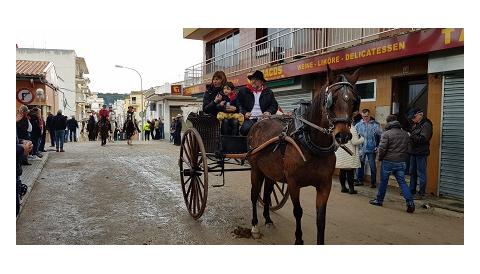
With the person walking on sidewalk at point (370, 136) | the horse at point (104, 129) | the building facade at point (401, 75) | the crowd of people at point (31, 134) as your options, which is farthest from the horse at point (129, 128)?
the person walking on sidewalk at point (370, 136)

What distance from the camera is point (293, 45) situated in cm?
1299

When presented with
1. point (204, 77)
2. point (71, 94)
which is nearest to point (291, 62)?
point (204, 77)

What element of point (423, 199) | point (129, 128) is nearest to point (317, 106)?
point (423, 199)

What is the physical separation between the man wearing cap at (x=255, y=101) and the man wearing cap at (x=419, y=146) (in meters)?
3.29

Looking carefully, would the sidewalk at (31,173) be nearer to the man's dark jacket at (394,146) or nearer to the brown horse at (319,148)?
the brown horse at (319,148)

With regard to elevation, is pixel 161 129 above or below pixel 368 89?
below

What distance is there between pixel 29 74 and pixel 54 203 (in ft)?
34.5

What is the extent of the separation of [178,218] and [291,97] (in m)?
7.66

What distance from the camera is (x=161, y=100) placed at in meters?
32.6

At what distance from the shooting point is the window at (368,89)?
32.1 feet

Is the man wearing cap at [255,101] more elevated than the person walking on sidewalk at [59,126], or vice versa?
the man wearing cap at [255,101]

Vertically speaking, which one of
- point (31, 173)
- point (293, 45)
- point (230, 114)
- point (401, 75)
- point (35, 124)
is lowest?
point (31, 173)

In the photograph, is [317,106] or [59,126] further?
[59,126]

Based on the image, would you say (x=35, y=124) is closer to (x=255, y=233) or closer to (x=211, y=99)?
(x=211, y=99)
